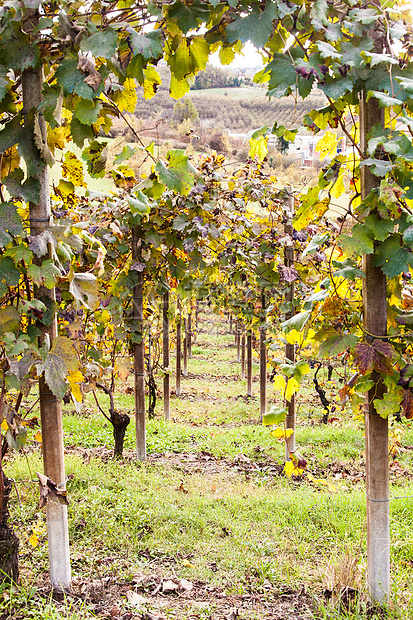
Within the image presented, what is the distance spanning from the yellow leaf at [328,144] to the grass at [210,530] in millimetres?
Result: 1936

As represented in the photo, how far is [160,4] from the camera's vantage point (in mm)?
1729

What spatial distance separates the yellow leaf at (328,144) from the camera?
8.21 ft

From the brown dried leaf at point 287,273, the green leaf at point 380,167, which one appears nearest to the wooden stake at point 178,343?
the brown dried leaf at point 287,273

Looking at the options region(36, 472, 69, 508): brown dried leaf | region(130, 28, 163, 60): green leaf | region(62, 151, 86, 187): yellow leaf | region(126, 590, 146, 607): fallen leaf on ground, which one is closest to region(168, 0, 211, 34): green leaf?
region(130, 28, 163, 60): green leaf

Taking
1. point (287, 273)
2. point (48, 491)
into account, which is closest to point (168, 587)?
point (48, 491)

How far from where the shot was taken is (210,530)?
3.54 m

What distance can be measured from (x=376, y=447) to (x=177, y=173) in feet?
4.90

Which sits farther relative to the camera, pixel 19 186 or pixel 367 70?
pixel 19 186

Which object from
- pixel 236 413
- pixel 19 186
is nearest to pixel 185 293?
pixel 19 186

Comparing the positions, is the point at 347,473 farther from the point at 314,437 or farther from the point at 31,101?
the point at 31,101

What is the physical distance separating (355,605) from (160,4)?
273 centimetres

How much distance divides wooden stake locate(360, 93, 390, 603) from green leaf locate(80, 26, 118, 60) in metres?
1.10

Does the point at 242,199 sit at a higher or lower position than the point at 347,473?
higher

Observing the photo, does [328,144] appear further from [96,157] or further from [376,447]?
[376,447]
